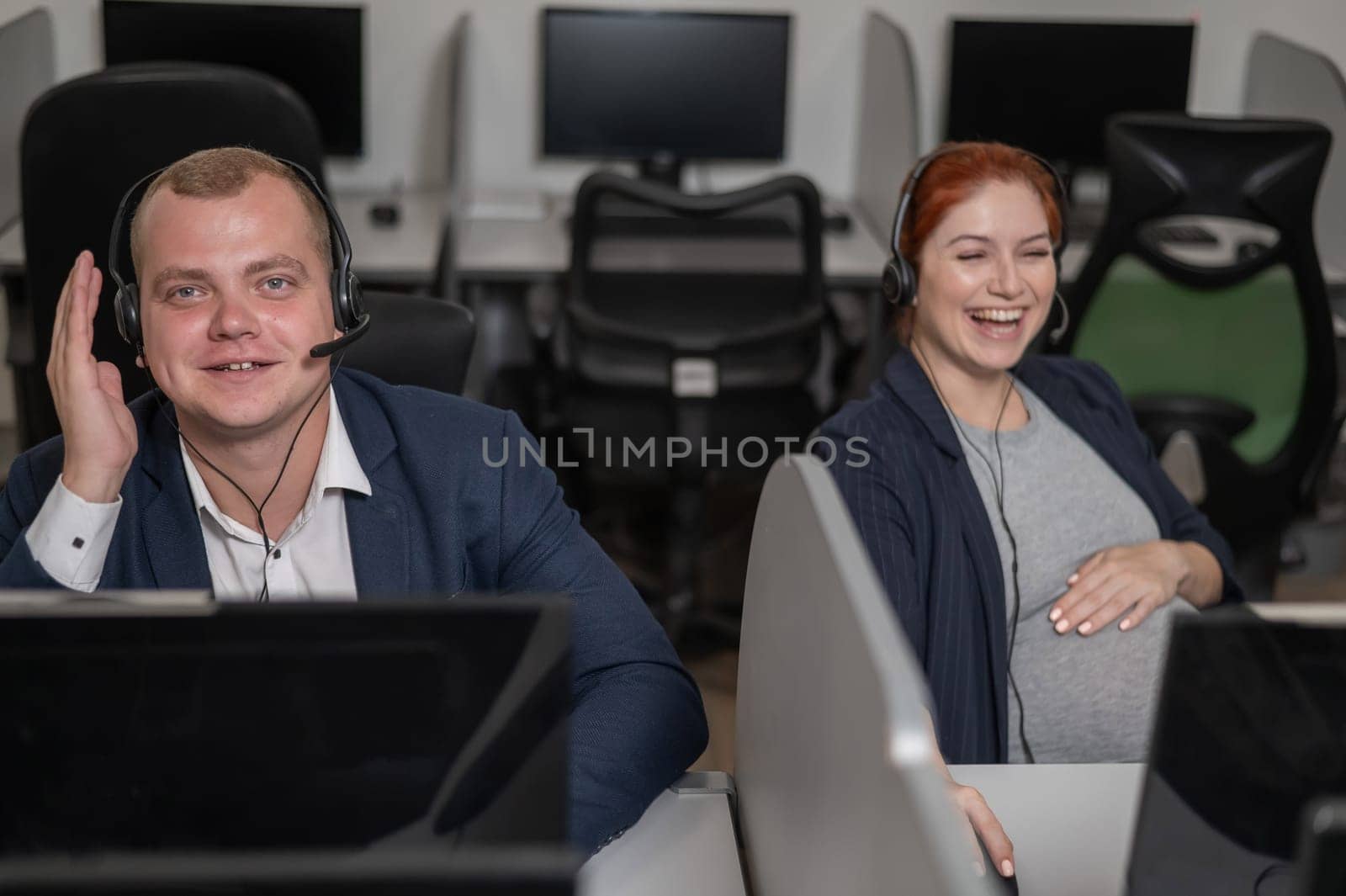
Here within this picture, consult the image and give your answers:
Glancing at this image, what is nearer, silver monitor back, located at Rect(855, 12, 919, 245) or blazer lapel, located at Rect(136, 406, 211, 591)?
blazer lapel, located at Rect(136, 406, 211, 591)

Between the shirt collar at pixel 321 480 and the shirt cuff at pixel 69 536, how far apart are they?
93mm

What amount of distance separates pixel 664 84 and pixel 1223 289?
143 cm

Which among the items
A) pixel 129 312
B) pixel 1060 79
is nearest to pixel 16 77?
pixel 129 312

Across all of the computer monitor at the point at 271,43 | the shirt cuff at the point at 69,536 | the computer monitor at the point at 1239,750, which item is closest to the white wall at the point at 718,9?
the computer monitor at the point at 271,43

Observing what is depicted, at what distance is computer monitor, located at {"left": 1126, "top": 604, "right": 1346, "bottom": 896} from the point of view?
0.82m

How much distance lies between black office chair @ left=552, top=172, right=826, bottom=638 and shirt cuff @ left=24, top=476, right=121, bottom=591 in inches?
55.0

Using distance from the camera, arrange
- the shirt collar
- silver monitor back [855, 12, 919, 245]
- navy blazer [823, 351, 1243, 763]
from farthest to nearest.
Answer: silver monitor back [855, 12, 919, 245] → navy blazer [823, 351, 1243, 763] → the shirt collar

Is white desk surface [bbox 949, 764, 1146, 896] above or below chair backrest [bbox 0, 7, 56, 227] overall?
below

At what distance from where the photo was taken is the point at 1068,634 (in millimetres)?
1580

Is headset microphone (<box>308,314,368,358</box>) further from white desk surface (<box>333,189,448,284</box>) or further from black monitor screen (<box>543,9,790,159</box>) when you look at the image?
black monitor screen (<box>543,9,790,159</box>)

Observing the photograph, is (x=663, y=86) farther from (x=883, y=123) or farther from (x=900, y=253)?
(x=900, y=253)

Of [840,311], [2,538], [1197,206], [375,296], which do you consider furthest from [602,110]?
[2,538]

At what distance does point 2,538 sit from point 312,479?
28 cm

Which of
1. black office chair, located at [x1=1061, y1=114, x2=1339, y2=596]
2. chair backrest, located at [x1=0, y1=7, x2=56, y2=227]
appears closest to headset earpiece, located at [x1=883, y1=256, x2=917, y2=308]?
black office chair, located at [x1=1061, y1=114, x2=1339, y2=596]
